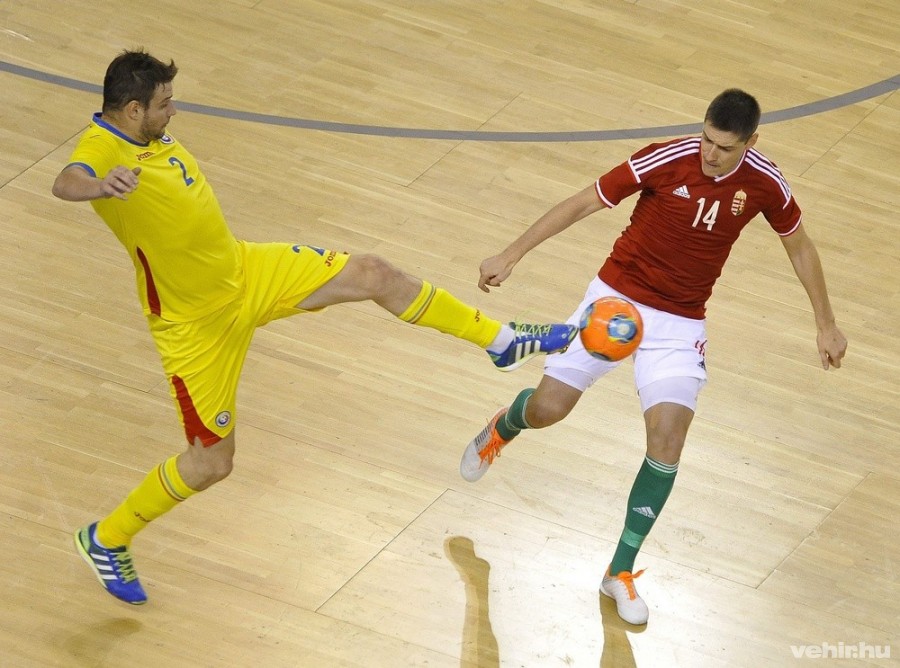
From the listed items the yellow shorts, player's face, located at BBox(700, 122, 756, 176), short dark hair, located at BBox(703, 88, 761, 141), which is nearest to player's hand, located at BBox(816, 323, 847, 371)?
player's face, located at BBox(700, 122, 756, 176)

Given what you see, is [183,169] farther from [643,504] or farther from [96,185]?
[643,504]

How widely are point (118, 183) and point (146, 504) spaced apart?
4.18 ft

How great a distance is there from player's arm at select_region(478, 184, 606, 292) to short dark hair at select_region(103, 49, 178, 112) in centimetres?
137

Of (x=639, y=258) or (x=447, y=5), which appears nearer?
(x=639, y=258)

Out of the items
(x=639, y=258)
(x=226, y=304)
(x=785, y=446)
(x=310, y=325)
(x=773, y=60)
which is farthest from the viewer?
(x=773, y=60)

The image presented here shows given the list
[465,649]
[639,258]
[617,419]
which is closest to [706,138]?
[639,258]

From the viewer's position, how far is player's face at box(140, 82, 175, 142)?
4.26 m

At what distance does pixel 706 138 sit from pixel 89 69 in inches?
185

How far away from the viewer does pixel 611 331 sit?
477 cm

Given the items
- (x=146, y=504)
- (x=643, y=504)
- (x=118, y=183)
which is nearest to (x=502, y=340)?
(x=643, y=504)

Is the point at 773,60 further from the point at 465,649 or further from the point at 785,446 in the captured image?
the point at 465,649

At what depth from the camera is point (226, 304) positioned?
4574 mm

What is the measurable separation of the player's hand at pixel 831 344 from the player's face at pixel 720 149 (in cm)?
73

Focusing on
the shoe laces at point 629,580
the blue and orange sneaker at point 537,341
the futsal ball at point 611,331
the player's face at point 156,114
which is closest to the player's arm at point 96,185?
the player's face at point 156,114
